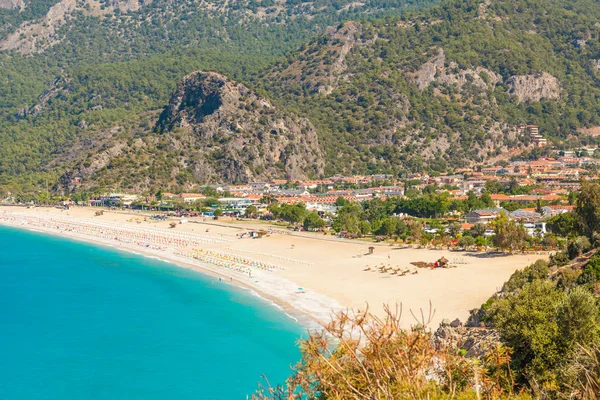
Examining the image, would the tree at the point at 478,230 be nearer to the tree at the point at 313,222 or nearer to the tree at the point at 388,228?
the tree at the point at 388,228

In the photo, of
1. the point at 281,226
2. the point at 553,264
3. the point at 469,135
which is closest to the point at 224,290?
the point at 553,264

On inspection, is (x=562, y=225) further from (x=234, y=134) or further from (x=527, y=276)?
(x=234, y=134)

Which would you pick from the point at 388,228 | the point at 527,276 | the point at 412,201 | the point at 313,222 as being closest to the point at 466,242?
the point at 388,228

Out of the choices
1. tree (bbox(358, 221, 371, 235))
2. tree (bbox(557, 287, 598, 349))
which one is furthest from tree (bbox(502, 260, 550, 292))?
tree (bbox(358, 221, 371, 235))

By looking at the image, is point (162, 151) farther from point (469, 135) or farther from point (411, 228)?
point (411, 228)

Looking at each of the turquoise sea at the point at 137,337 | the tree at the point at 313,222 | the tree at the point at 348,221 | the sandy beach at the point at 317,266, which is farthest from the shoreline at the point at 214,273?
the tree at the point at 348,221
